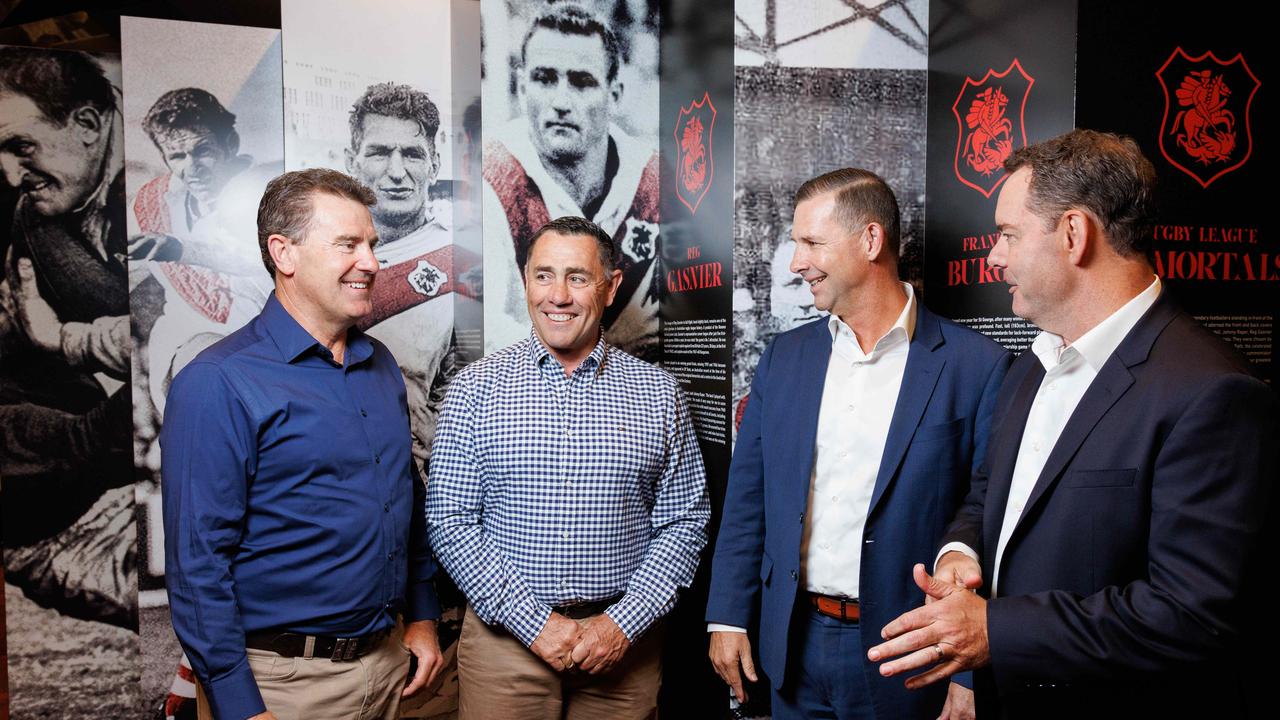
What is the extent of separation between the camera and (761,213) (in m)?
2.96

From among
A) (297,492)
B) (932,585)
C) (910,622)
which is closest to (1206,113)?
(932,585)

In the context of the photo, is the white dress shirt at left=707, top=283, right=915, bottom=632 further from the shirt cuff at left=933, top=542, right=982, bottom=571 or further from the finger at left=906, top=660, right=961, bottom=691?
the finger at left=906, top=660, right=961, bottom=691

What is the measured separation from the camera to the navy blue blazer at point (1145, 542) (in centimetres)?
131

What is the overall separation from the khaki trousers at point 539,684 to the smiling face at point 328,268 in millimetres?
1059

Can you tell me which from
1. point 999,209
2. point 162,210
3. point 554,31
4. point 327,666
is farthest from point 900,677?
point 162,210

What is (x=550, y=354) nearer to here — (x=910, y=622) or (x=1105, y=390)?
(x=910, y=622)

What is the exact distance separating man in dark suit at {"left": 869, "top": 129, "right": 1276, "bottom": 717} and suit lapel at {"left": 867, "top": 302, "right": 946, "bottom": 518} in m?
0.36

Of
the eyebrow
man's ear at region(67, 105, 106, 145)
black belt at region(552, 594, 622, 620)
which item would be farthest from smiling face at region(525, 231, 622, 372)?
man's ear at region(67, 105, 106, 145)

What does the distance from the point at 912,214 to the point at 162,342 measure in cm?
298

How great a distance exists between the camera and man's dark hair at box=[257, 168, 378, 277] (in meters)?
2.22

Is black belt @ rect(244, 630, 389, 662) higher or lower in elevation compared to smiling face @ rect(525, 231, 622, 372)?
lower

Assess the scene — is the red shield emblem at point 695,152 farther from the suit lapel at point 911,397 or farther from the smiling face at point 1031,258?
the smiling face at point 1031,258

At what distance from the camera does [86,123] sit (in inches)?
126

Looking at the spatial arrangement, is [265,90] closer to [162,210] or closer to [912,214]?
[162,210]
